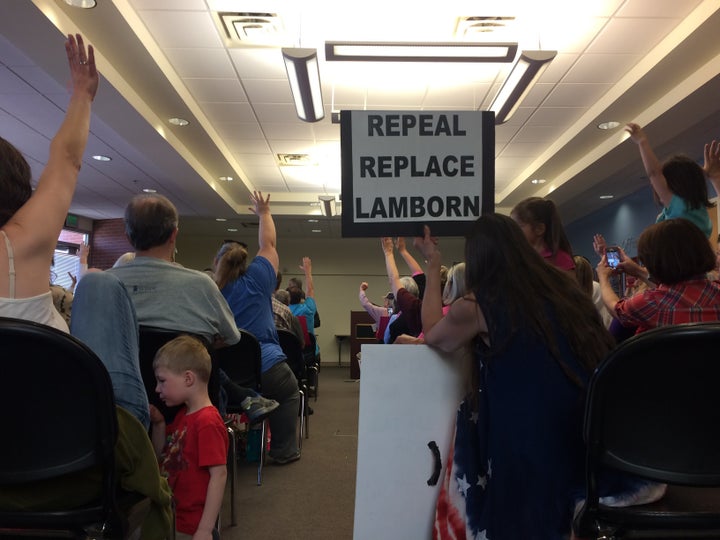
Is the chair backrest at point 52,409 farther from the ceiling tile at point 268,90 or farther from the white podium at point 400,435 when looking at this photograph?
the ceiling tile at point 268,90

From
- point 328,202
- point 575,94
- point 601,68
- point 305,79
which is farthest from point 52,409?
point 328,202

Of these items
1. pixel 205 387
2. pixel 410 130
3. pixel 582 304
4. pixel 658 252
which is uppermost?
pixel 410 130

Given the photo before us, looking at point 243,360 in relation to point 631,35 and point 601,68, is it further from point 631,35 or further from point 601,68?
point 601,68

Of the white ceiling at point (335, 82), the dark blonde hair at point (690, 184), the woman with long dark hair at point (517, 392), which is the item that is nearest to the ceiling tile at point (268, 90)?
the white ceiling at point (335, 82)

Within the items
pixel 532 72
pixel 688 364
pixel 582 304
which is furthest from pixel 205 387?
pixel 532 72

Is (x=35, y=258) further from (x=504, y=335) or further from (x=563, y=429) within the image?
(x=563, y=429)

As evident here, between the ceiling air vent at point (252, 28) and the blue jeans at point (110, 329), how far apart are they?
3127 mm

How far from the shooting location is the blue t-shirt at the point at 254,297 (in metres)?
3.21

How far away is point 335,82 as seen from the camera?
507cm

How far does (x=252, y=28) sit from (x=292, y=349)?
242 centimetres

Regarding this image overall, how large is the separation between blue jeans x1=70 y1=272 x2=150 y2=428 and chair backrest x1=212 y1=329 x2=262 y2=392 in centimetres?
148

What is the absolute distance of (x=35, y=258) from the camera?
1150 mm

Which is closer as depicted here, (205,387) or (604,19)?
(205,387)

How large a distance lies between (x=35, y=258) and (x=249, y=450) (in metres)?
3.00
